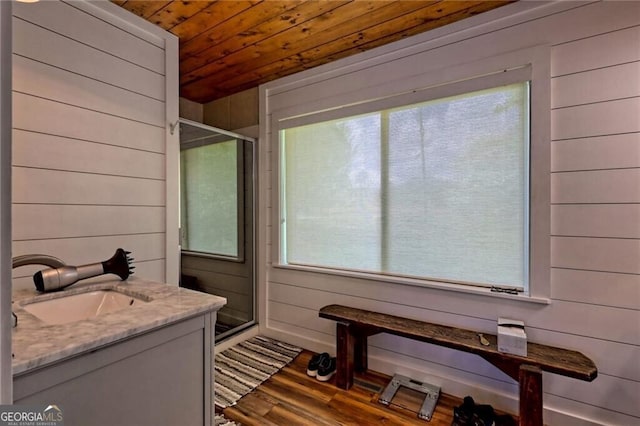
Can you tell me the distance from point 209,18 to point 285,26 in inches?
18.3

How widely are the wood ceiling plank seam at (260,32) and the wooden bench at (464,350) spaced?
76.7 inches

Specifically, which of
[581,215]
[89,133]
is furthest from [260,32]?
[581,215]

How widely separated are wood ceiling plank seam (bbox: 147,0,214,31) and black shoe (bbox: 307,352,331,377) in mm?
2425

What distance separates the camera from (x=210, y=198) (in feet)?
8.62

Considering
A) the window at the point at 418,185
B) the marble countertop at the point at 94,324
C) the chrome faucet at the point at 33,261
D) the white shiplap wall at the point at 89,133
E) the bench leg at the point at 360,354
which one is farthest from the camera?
the bench leg at the point at 360,354

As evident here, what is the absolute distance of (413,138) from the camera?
6.78 feet

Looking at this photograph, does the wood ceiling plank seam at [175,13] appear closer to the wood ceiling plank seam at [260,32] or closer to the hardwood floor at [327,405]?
the wood ceiling plank seam at [260,32]

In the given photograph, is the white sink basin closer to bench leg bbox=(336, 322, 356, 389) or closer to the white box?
bench leg bbox=(336, 322, 356, 389)

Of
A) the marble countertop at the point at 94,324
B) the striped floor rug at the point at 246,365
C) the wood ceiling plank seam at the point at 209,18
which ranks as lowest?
the striped floor rug at the point at 246,365

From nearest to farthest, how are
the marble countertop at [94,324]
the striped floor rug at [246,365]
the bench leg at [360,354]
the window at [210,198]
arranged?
1. the marble countertop at [94,324]
2. the striped floor rug at [246,365]
3. the bench leg at [360,354]
4. the window at [210,198]

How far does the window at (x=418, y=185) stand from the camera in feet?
5.84

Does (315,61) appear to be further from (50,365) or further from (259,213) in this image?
(50,365)

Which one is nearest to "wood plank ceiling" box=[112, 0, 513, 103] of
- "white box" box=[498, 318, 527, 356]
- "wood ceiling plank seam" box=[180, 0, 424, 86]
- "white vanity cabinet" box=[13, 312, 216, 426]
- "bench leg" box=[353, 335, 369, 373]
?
"wood ceiling plank seam" box=[180, 0, 424, 86]

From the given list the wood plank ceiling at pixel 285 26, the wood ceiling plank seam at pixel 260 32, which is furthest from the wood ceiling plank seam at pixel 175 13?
the wood ceiling plank seam at pixel 260 32
